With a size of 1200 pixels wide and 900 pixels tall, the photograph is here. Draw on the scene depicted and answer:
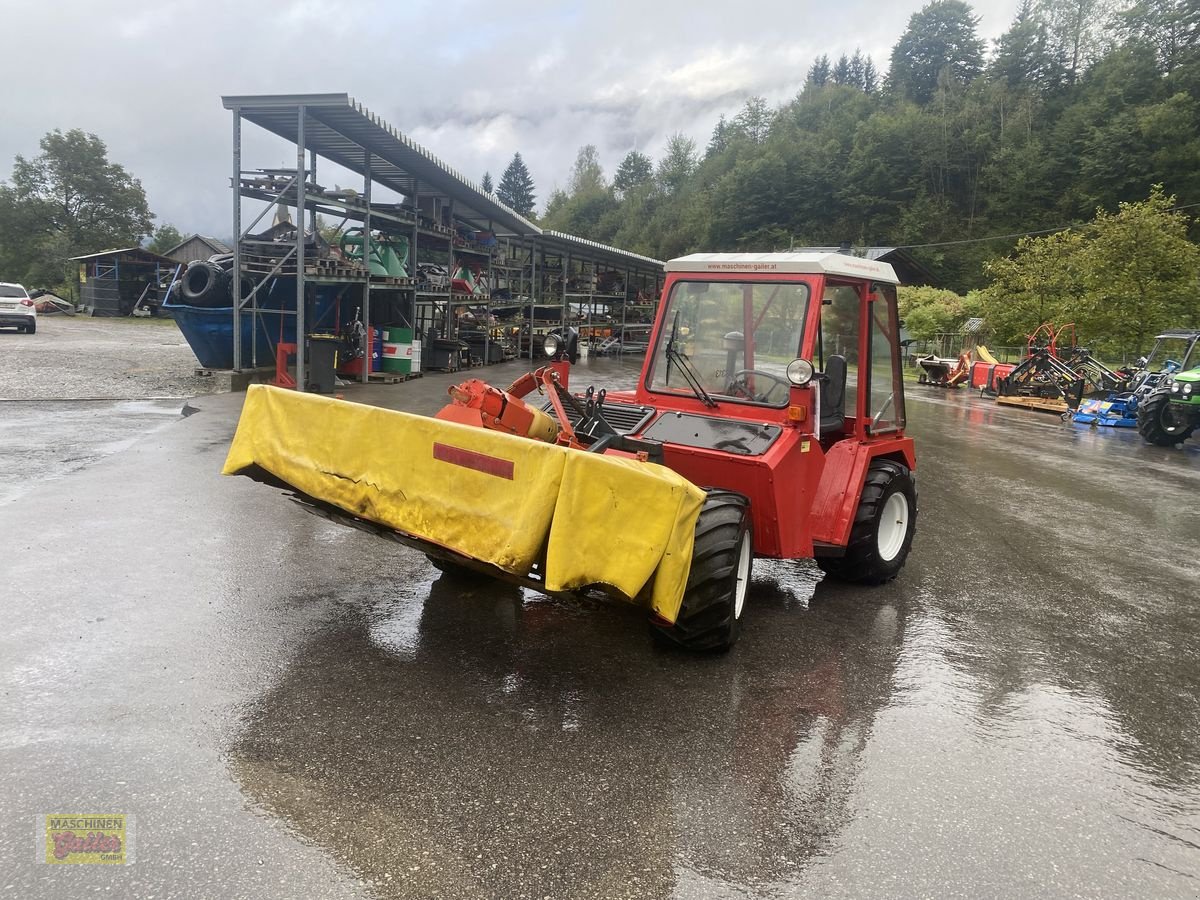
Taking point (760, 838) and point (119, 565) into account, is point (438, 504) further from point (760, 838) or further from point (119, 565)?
point (119, 565)

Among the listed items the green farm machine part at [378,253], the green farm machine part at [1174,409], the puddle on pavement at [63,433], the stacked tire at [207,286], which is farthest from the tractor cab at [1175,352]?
the stacked tire at [207,286]

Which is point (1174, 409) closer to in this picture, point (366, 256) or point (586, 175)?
point (366, 256)

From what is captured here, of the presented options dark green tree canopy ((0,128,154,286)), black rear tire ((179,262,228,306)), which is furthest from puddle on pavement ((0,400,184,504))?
dark green tree canopy ((0,128,154,286))

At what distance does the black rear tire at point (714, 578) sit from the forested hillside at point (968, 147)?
186 feet

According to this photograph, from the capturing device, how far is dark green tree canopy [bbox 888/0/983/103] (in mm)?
89500

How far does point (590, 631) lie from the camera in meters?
4.84

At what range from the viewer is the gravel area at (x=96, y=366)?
1432cm

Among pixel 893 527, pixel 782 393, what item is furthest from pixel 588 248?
pixel 782 393

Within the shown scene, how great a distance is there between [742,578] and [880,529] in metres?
Result: 1.93

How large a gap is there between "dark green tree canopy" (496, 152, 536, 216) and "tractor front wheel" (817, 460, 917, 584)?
372 ft

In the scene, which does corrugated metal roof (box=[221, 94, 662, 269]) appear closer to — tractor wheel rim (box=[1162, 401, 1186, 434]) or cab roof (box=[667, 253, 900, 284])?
cab roof (box=[667, 253, 900, 284])

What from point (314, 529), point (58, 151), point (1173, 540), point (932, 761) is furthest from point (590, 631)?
point (58, 151)

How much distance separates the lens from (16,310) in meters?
27.0

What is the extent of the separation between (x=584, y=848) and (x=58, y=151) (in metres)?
68.1
